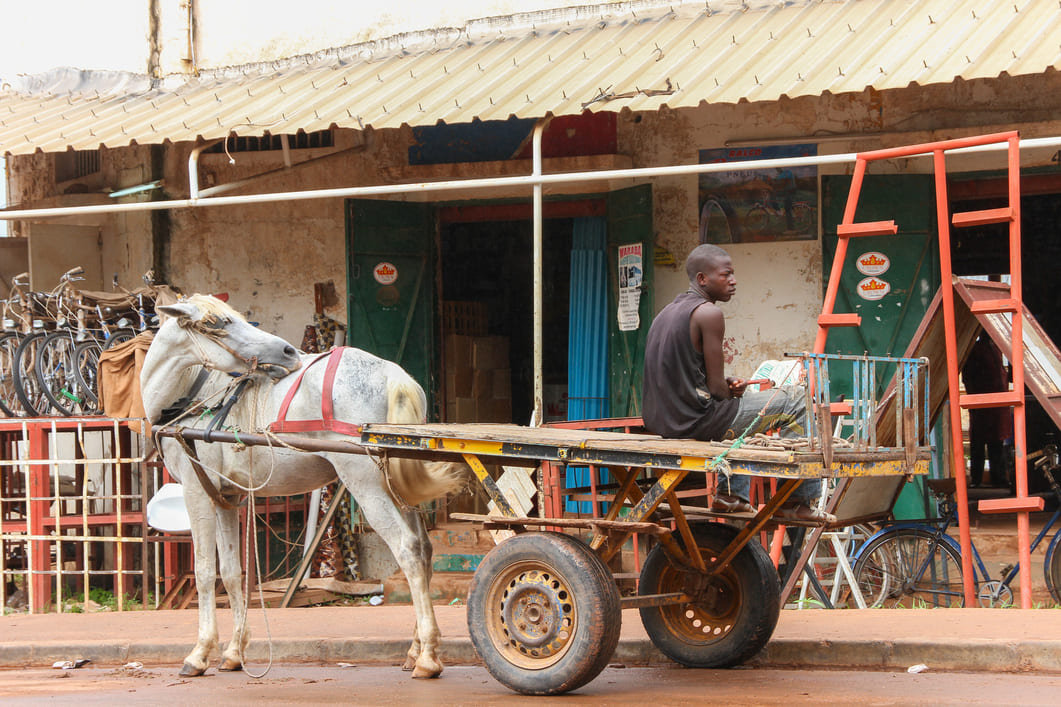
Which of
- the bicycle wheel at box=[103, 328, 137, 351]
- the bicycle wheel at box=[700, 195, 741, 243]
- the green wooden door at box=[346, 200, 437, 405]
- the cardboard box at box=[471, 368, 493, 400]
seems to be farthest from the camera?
the cardboard box at box=[471, 368, 493, 400]

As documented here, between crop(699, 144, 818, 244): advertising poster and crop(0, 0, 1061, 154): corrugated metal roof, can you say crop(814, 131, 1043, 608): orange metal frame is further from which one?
crop(699, 144, 818, 244): advertising poster

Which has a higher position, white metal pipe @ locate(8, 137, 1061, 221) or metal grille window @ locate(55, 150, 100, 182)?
metal grille window @ locate(55, 150, 100, 182)

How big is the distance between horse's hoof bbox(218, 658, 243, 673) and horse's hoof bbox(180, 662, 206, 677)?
0.51 ft

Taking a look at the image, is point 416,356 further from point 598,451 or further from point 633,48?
point 598,451

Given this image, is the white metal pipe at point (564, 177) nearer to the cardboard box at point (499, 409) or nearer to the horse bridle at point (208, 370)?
the horse bridle at point (208, 370)

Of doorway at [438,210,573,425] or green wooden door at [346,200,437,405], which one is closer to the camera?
green wooden door at [346,200,437,405]

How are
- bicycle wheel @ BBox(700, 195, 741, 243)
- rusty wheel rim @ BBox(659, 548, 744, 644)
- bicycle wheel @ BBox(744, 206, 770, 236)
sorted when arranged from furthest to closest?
bicycle wheel @ BBox(700, 195, 741, 243) < bicycle wheel @ BBox(744, 206, 770, 236) < rusty wheel rim @ BBox(659, 548, 744, 644)

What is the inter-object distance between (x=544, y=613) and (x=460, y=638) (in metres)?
1.97

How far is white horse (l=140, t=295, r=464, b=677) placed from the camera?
22.1 ft

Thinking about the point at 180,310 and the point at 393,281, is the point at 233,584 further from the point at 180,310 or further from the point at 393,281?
the point at 393,281

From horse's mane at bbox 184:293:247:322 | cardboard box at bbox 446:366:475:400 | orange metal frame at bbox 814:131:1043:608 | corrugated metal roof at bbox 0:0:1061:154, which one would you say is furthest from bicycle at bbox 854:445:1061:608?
horse's mane at bbox 184:293:247:322

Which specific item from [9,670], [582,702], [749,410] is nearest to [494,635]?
[582,702]

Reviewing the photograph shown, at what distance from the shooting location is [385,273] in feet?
39.0

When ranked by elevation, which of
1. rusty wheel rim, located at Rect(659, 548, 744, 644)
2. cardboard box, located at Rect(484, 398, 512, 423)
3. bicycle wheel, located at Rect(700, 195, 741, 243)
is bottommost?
rusty wheel rim, located at Rect(659, 548, 744, 644)
